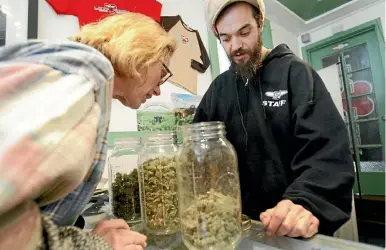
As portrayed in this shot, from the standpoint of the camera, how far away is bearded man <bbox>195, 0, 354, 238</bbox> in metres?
0.46

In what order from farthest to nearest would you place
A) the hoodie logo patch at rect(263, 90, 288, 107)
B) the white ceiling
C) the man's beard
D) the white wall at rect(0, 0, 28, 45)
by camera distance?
the white ceiling
the white wall at rect(0, 0, 28, 45)
the man's beard
the hoodie logo patch at rect(263, 90, 288, 107)

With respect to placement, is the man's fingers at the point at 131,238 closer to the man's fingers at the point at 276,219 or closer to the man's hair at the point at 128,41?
the man's fingers at the point at 276,219

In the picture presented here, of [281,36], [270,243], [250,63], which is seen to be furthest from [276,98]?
[281,36]

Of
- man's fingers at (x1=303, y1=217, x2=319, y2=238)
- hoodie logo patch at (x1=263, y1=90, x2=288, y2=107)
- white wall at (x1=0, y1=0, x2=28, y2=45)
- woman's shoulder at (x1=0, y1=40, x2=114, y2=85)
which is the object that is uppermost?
white wall at (x1=0, y1=0, x2=28, y2=45)

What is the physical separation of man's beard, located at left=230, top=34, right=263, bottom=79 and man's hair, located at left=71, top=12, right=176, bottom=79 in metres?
0.35

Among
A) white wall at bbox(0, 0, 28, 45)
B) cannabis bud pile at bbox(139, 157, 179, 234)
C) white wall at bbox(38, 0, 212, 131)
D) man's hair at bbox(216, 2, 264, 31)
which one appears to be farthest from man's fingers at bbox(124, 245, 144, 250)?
white wall at bbox(0, 0, 28, 45)

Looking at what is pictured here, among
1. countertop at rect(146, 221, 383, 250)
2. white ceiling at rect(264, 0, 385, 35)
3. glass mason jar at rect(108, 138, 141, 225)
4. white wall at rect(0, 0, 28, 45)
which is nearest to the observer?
countertop at rect(146, 221, 383, 250)

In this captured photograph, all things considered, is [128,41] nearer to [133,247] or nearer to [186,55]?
[133,247]

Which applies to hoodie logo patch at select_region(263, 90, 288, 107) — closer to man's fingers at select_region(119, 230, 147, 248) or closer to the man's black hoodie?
the man's black hoodie

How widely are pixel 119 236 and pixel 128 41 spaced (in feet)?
1.12

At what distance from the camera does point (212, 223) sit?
0.35 meters

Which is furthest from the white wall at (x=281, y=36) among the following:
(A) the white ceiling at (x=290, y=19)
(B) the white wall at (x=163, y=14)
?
(B) the white wall at (x=163, y=14)

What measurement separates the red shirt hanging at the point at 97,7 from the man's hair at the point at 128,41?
2.23ft

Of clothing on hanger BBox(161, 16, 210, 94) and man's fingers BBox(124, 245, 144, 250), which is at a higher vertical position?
clothing on hanger BBox(161, 16, 210, 94)
